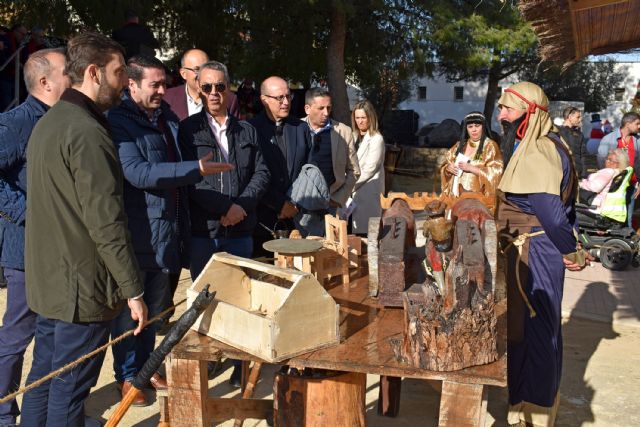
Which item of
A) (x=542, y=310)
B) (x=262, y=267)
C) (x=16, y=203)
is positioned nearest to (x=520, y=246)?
(x=542, y=310)

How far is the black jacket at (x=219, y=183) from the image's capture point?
3.74 meters

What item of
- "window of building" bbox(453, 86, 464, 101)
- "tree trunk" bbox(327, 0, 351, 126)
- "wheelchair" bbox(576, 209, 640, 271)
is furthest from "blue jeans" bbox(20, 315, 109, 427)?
"window of building" bbox(453, 86, 464, 101)

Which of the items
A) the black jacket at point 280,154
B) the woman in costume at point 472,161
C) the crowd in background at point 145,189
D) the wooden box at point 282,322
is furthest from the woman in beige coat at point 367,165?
the wooden box at point 282,322

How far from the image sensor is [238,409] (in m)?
3.01

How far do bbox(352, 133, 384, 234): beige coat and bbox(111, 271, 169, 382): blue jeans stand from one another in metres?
2.32

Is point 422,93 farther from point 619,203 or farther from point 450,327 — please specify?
point 450,327

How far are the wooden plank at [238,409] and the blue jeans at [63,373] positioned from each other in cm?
54

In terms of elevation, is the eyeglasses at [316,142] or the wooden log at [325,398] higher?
the eyeglasses at [316,142]

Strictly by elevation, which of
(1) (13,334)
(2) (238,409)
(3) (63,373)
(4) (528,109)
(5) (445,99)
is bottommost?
(2) (238,409)

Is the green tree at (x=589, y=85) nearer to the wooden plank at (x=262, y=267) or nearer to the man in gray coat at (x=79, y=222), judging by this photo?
the wooden plank at (x=262, y=267)

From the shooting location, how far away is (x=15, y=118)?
3266mm

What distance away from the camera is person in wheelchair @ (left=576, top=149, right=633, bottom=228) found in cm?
745

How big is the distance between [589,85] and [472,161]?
31.8m

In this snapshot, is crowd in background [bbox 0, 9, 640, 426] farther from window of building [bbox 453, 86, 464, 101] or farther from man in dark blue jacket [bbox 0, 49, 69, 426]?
window of building [bbox 453, 86, 464, 101]
